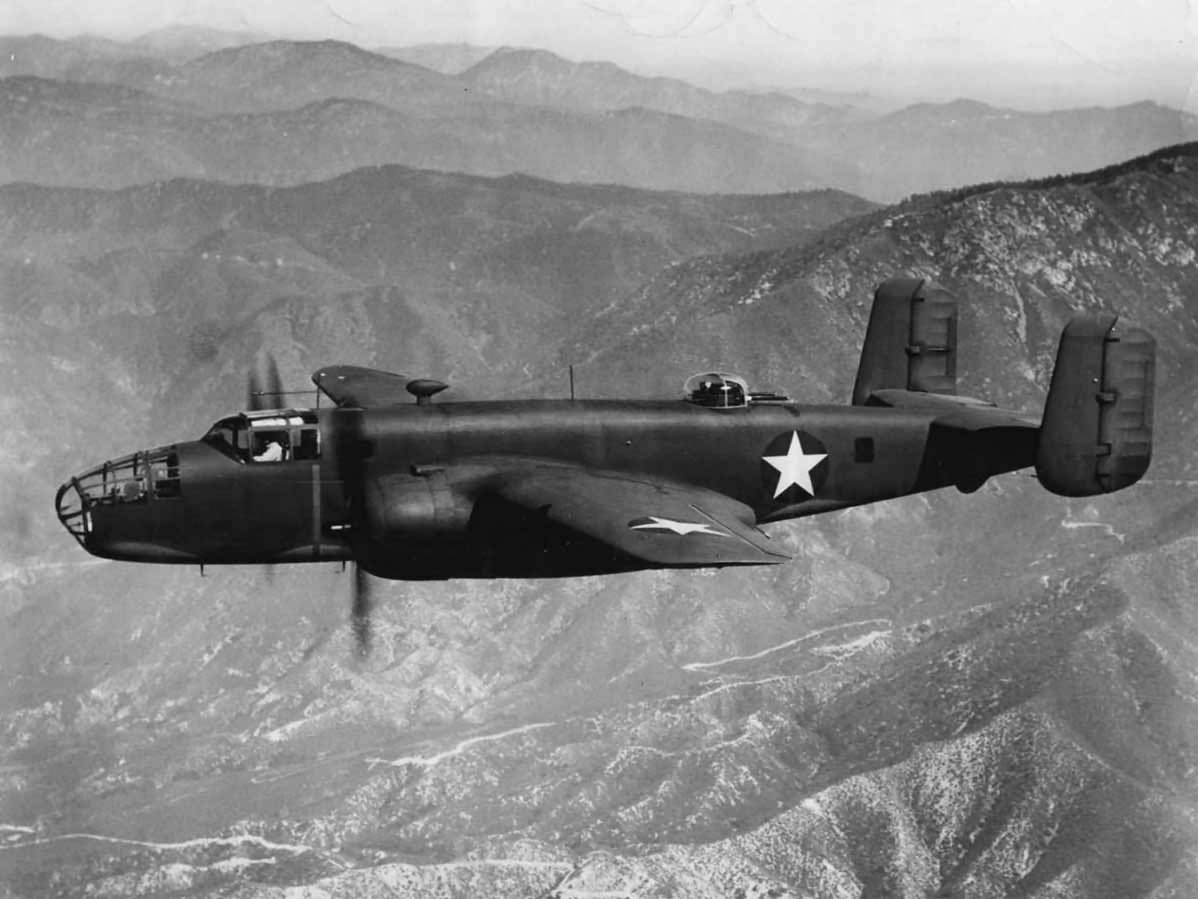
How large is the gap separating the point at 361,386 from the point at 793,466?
15899 mm

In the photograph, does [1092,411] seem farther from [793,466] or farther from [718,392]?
[718,392]

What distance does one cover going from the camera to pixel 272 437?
55625 mm

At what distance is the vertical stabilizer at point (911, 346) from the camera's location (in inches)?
2753

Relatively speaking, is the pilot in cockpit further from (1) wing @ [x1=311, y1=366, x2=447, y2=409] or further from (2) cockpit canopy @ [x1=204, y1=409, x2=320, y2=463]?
(1) wing @ [x1=311, y1=366, x2=447, y2=409]

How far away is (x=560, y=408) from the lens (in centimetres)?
5872

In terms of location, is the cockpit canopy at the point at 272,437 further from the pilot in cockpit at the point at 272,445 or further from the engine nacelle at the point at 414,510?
the engine nacelle at the point at 414,510

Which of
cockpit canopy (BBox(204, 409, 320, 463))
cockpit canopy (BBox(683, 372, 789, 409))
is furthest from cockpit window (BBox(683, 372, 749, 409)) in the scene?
cockpit canopy (BBox(204, 409, 320, 463))

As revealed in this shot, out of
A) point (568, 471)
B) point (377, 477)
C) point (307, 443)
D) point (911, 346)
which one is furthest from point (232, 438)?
point (911, 346)

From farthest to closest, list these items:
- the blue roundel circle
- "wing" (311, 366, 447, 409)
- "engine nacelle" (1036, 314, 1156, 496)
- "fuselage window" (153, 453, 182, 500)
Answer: "wing" (311, 366, 447, 409) < "engine nacelle" (1036, 314, 1156, 496) < the blue roundel circle < "fuselage window" (153, 453, 182, 500)

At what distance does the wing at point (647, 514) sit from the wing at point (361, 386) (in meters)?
9.54

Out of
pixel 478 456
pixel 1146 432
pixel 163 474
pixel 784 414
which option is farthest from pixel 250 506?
pixel 1146 432

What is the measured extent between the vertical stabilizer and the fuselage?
1143 centimetres

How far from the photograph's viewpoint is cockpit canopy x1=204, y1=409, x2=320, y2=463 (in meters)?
55.6

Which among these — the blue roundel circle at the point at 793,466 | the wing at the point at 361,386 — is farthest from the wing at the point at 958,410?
the wing at the point at 361,386
